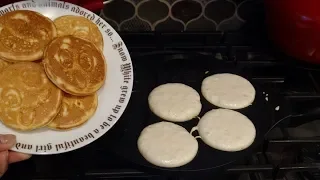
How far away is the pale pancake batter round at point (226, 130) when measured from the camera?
969 millimetres

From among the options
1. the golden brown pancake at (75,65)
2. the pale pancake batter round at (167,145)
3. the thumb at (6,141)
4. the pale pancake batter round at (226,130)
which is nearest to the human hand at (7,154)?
the thumb at (6,141)

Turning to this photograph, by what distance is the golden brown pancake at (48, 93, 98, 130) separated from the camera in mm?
910

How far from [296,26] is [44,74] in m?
0.56

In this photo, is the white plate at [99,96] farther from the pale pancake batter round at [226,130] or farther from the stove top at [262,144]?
the pale pancake batter round at [226,130]

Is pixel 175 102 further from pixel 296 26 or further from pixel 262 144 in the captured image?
pixel 296 26

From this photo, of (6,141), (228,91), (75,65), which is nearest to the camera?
(6,141)

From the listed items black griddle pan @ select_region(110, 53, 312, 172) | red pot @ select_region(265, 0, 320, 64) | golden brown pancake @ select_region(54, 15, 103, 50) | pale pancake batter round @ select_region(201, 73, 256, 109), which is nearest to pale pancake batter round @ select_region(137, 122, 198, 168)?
black griddle pan @ select_region(110, 53, 312, 172)

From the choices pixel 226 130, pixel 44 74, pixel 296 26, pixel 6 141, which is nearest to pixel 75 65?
pixel 44 74

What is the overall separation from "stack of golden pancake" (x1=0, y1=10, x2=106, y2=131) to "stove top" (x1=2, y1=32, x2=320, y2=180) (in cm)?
10

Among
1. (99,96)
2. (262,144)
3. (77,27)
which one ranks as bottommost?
(262,144)

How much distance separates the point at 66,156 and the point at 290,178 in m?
0.49

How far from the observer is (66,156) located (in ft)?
3.23

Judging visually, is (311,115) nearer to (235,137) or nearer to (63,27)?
(235,137)

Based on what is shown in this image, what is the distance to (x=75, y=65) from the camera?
0.95m
